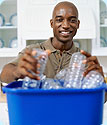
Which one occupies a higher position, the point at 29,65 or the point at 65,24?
the point at 65,24

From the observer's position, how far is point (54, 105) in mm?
680

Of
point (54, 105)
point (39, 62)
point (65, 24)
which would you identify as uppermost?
point (65, 24)

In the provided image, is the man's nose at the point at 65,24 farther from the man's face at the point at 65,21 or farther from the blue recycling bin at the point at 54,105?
the blue recycling bin at the point at 54,105

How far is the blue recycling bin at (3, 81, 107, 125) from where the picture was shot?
671 millimetres

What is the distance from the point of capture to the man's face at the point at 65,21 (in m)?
1.25

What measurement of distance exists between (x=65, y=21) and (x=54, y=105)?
0.65 meters

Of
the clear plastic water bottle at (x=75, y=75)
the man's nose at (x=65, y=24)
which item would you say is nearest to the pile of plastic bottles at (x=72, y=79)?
the clear plastic water bottle at (x=75, y=75)

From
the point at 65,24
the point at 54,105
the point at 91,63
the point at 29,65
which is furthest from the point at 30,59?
the point at 65,24

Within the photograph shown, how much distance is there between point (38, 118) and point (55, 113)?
44 mm

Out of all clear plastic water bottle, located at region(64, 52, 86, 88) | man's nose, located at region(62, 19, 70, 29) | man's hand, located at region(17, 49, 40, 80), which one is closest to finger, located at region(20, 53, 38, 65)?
man's hand, located at region(17, 49, 40, 80)

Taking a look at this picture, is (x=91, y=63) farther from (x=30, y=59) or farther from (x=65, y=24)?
(x=65, y=24)

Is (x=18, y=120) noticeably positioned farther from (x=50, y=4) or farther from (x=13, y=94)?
(x=50, y=4)

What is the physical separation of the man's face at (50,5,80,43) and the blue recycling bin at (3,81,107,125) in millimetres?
592

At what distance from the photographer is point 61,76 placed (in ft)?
2.80
